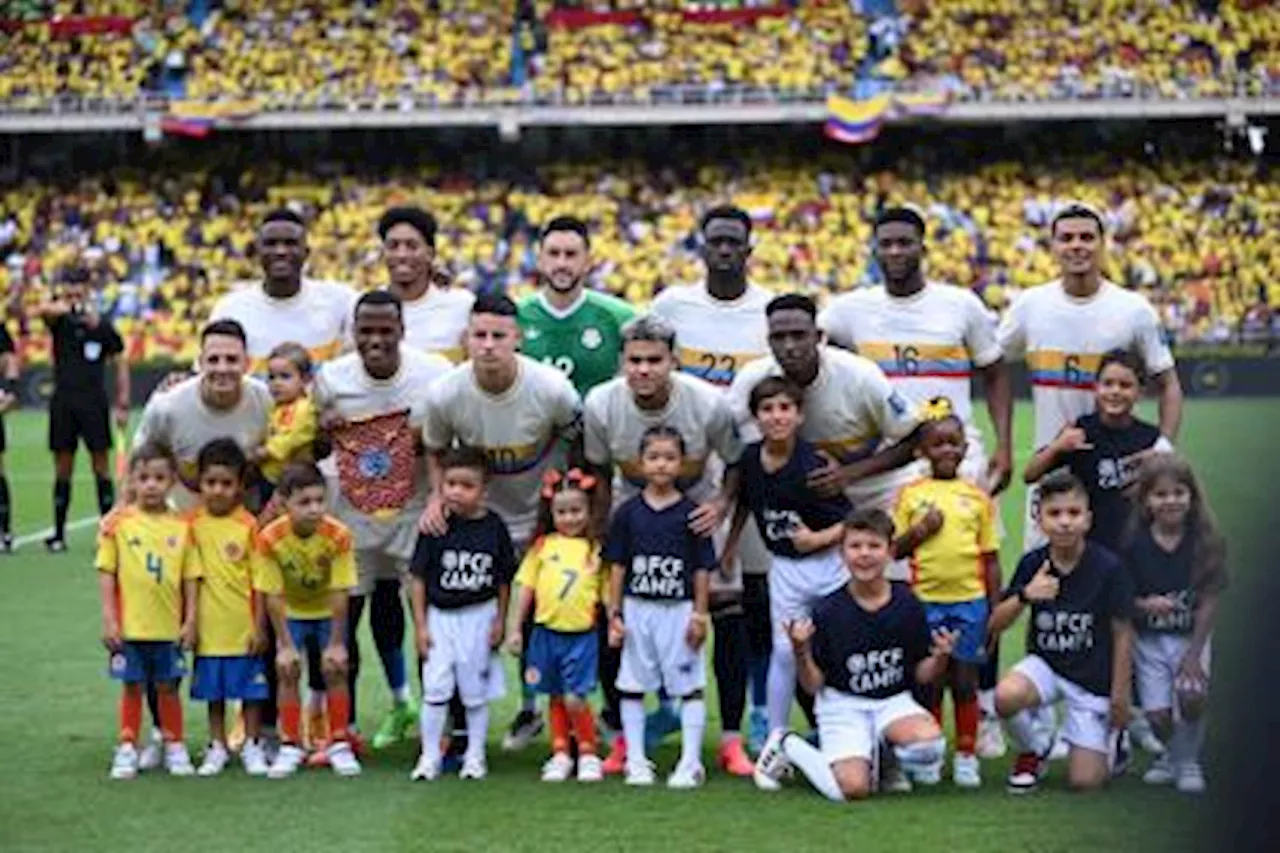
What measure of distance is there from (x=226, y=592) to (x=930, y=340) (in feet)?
9.26

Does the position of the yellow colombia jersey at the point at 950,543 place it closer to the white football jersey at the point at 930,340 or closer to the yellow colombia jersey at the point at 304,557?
the white football jersey at the point at 930,340

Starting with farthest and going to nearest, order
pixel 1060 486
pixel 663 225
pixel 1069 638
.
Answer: pixel 663 225 → pixel 1069 638 → pixel 1060 486

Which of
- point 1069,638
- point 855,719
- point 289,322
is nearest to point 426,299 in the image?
point 289,322

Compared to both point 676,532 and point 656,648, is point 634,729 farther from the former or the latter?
point 676,532

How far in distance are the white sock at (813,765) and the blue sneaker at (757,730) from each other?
59 centimetres

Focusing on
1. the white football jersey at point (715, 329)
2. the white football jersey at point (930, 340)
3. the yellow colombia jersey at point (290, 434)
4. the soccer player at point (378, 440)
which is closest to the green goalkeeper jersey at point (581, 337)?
the white football jersey at point (715, 329)

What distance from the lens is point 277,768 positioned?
806cm

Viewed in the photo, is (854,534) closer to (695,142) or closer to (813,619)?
(813,619)

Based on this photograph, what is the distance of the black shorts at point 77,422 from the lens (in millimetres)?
16062

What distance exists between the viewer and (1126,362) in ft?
26.7

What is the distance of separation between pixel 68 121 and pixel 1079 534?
37011 mm

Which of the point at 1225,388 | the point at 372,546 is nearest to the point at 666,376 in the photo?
the point at 372,546

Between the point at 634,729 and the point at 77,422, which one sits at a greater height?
the point at 77,422

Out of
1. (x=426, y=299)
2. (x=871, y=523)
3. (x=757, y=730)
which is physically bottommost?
(x=757, y=730)
